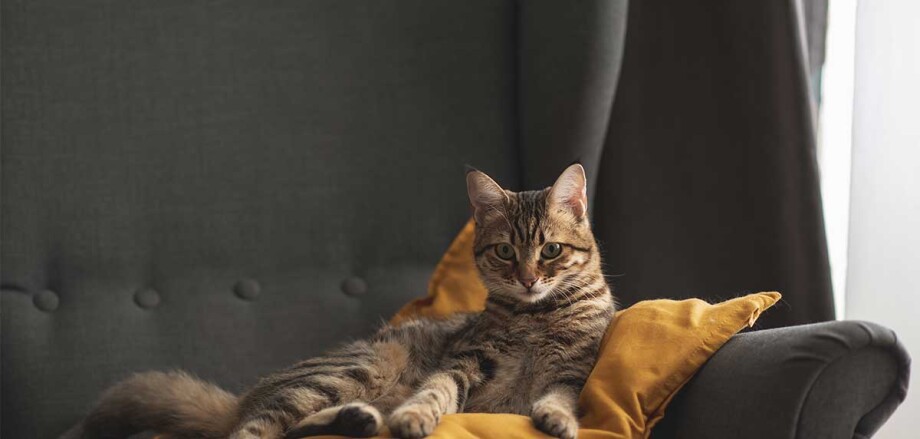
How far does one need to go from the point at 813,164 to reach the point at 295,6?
56.3 inches

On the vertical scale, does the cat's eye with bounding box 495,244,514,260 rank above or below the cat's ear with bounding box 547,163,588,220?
below

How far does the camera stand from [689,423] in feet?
4.54

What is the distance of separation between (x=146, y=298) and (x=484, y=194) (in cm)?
94

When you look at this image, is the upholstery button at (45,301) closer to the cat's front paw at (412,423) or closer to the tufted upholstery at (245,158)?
the tufted upholstery at (245,158)

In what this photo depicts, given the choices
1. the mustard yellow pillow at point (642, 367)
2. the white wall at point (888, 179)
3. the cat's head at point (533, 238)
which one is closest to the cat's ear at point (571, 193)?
the cat's head at point (533, 238)

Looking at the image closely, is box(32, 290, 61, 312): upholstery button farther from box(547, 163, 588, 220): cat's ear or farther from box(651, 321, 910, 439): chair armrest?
box(651, 321, 910, 439): chair armrest

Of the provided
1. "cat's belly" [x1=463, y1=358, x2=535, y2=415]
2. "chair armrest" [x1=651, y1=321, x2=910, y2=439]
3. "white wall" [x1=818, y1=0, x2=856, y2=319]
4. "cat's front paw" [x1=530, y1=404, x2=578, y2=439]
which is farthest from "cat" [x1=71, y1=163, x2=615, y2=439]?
"white wall" [x1=818, y1=0, x2=856, y2=319]

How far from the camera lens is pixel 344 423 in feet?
4.49

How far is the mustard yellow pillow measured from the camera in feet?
4.48

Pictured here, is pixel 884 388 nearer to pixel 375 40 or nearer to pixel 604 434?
pixel 604 434

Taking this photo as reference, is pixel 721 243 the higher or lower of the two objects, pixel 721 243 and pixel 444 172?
the lower

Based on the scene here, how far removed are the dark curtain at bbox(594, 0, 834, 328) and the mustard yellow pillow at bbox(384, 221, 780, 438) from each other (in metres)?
0.89

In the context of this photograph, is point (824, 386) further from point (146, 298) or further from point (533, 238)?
point (146, 298)

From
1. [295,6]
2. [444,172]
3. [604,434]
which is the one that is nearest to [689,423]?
[604,434]
